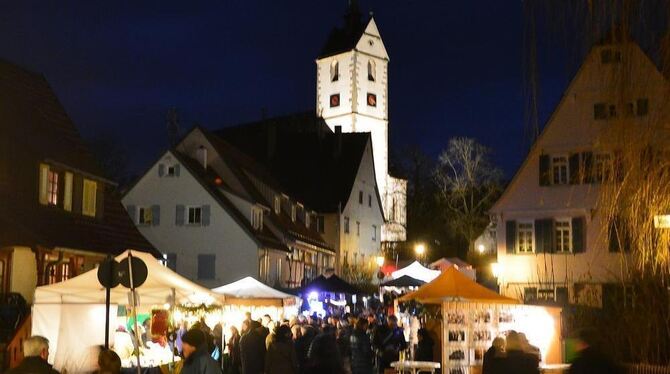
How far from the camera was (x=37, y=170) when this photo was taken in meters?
26.3

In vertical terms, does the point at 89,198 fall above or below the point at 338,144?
below

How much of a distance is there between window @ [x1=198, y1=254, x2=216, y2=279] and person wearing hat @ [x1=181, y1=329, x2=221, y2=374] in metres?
35.9

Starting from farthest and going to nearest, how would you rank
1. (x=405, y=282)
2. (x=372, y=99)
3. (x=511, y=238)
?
(x=372, y=99), (x=511, y=238), (x=405, y=282)

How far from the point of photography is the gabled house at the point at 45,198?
24.3 metres

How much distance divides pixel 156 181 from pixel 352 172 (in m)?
21.7

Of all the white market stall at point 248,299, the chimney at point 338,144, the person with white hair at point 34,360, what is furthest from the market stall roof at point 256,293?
the chimney at point 338,144

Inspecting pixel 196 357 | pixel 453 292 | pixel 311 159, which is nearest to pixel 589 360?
pixel 196 357

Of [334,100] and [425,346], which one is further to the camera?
[334,100]

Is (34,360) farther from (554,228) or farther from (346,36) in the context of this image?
(346,36)

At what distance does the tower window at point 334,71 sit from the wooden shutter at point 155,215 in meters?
44.0

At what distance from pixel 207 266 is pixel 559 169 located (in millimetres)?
18431

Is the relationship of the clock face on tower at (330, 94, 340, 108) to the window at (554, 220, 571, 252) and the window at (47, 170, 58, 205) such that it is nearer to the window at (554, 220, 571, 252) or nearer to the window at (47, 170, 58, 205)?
the window at (554, 220, 571, 252)

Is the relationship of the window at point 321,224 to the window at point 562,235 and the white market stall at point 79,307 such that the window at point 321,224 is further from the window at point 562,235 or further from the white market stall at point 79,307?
the white market stall at point 79,307

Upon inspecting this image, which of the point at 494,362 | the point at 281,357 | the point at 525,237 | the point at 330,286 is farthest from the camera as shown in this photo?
the point at 525,237
